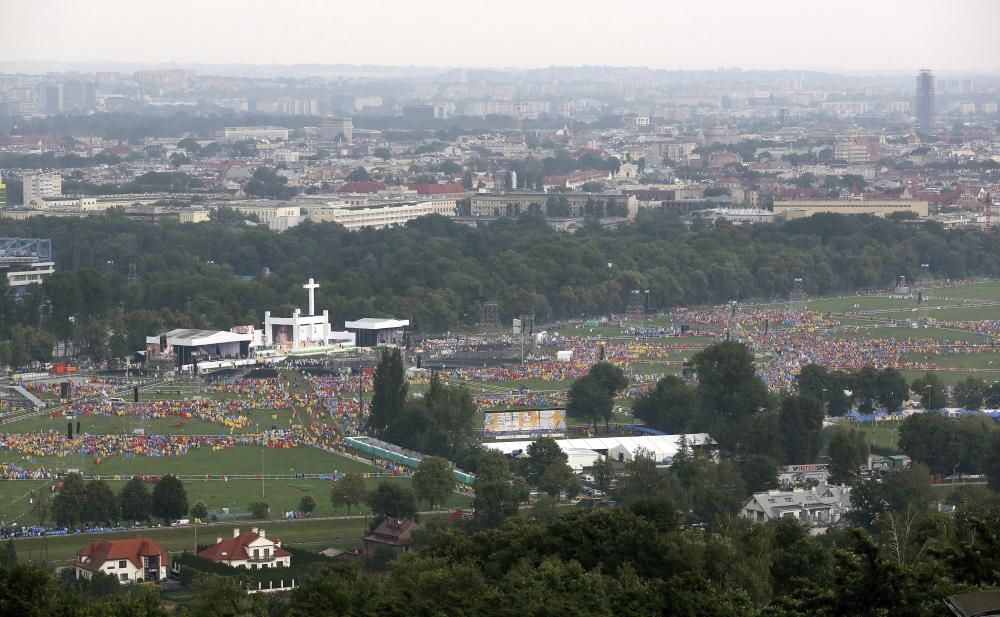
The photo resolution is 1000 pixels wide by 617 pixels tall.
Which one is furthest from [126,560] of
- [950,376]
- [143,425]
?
[950,376]

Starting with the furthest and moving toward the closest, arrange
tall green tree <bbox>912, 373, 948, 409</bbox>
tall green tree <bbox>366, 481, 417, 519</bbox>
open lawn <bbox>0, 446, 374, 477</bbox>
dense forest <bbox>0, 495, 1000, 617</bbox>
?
tall green tree <bbox>912, 373, 948, 409</bbox>, open lawn <bbox>0, 446, 374, 477</bbox>, tall green tree <bbox>366, 481, 417, 519</bbox>, dense forest <bbox>0, 495, 1000, 617</bbox>

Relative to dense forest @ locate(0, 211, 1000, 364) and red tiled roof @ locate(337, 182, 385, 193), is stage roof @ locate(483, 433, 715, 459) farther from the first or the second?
red tiled roof @ locate(337, 182, 385, 193)

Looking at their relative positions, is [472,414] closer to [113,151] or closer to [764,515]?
[764,515]

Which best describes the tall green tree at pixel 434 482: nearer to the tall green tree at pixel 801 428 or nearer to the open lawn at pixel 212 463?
the open lawn at pixel 212 463

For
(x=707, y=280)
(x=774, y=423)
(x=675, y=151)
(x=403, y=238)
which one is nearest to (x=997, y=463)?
(x=774, y=423)

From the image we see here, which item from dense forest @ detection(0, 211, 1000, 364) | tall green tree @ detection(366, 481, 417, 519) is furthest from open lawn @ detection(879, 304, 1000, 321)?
tall green tree @ detection(366, 481, 417, 519)

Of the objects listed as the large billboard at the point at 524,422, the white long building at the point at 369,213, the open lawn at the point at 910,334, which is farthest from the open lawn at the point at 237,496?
the white long building at the point at 369,213
